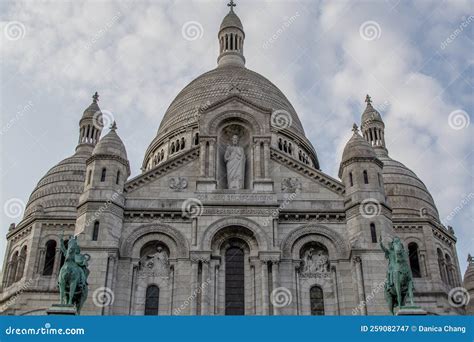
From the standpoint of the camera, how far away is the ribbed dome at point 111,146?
108ft

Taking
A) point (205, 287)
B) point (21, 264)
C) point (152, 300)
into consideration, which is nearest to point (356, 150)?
point (205, 287)

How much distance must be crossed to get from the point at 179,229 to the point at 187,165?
3.90 meters

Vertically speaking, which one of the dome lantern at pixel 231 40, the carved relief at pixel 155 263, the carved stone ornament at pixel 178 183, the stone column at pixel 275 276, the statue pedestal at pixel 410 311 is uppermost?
the dome lantern at pixel 231 40

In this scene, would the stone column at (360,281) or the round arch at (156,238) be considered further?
the round arch at (156,238)

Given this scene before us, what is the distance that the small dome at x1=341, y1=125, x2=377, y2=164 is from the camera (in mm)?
32750

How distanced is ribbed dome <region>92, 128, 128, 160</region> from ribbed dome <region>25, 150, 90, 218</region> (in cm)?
945

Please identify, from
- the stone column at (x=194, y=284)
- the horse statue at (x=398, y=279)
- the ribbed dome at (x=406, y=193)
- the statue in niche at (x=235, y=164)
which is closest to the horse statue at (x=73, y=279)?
the stone column at (x=194, y=284)

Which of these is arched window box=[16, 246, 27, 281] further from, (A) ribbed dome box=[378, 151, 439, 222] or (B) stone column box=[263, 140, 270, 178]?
(A) ribbed dome box=[378, 151, 439, 222]

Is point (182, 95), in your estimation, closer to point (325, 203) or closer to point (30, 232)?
point (30, 232)

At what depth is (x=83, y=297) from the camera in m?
25.8

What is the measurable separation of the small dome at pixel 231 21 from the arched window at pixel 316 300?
36.1 meters

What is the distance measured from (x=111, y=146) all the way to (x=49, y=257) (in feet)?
35.5

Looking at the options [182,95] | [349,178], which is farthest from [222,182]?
[182,95]

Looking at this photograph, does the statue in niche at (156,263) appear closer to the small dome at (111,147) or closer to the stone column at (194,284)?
the stone column at (194,284)
